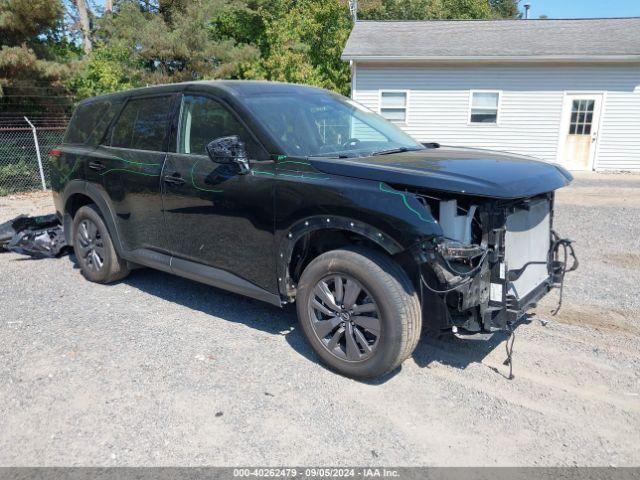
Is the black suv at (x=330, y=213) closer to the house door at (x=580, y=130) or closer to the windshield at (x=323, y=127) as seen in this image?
the windshield at (x=323, y=127)

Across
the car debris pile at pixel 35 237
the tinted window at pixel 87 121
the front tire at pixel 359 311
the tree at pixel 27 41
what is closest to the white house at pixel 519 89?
the tree at pixel 27 41

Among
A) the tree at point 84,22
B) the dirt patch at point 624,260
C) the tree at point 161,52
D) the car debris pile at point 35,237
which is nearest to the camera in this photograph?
the dirt patch at point 624,260

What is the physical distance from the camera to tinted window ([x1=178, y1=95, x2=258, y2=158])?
13.2 feet

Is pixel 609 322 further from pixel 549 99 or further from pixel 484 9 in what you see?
pixel 484 9

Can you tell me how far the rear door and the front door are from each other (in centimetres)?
18

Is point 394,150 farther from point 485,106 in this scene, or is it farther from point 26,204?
point 485,106

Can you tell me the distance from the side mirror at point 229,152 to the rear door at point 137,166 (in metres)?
0.98

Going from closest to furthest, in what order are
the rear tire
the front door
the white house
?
the front door, the rear tire, the white house

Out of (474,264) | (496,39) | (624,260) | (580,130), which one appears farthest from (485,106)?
(474,264)

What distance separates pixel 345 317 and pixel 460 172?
3.95 feet

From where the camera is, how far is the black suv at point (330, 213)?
3.23 meters

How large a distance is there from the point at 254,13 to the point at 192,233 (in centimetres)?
2080

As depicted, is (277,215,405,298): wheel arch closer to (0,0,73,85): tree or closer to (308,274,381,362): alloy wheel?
(308,274,381,362): alloy wheel

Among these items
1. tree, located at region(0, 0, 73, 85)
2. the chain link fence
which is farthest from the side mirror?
tree, located at region(0, 0, 73, 85)
